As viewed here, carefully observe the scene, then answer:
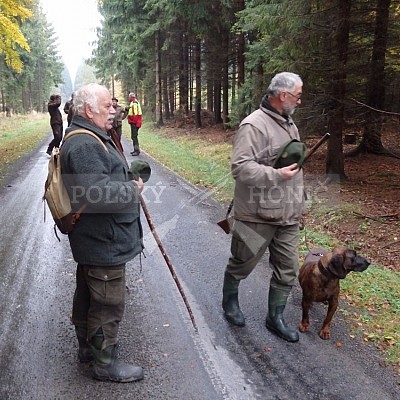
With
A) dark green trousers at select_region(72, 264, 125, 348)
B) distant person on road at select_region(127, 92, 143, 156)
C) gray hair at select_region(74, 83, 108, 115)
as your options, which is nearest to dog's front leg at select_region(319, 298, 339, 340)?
dark green trousers at select_region(72, 264, 125, 348)

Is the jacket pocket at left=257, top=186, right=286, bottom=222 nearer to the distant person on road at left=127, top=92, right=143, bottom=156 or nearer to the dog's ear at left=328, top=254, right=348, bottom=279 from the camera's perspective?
the dog's ear at left=328, top=254, right=348, bottom=279

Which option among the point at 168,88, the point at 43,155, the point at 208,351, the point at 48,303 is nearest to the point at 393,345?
the point at 208,351

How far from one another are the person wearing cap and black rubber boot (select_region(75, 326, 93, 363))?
1.43 m

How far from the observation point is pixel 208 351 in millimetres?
3758

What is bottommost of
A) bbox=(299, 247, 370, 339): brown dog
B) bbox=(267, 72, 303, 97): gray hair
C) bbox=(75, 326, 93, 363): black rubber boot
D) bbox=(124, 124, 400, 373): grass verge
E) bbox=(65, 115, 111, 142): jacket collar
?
bbox=(124, 124, 400, 373): grass verge

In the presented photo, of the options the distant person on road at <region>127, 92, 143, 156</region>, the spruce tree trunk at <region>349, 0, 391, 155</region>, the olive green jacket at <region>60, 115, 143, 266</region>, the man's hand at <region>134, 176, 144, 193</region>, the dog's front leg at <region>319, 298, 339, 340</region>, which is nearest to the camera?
the olive green jacket at <region>60, 115, 143, 266</region>

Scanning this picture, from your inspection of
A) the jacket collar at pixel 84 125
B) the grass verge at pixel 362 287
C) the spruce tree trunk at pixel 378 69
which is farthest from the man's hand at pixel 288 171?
the spruce tree trunk at pixel 378 69

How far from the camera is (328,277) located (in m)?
3.91

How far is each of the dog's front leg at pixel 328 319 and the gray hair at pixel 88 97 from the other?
2.74 m

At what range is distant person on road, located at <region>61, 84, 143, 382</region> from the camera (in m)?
2.86

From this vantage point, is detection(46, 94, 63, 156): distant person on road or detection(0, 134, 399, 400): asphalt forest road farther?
detection(46, 94, 63, 156): distant person on road

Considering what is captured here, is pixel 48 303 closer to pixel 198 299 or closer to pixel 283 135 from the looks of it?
pixel 198 299

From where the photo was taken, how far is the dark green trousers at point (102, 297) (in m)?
3.14

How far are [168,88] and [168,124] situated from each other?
378cm
